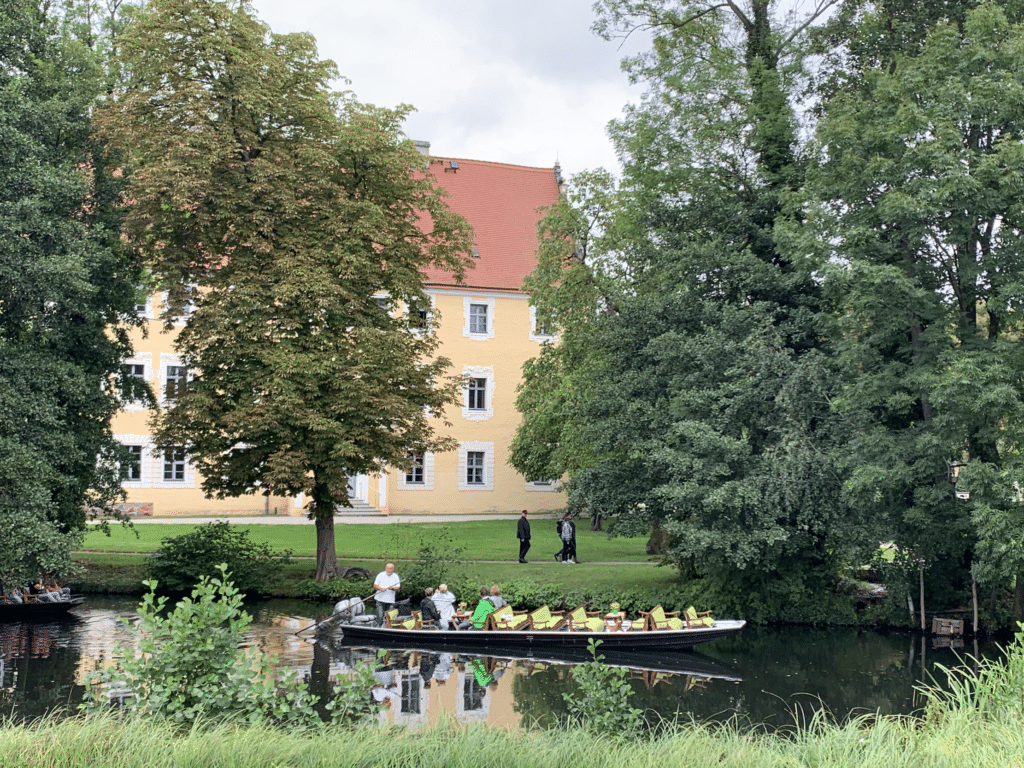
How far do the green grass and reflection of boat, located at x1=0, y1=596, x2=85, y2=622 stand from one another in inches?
140

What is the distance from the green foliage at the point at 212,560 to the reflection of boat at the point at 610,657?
5295mm

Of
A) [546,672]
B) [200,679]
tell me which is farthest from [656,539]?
[200,679]

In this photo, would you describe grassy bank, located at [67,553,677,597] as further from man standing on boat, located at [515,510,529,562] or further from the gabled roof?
the gabled roof

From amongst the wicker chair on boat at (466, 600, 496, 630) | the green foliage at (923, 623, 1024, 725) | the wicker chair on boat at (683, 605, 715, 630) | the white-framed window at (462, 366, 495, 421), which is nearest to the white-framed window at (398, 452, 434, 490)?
the white-framed window at (462, 366, 495, 421)

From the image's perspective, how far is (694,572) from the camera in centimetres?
2336

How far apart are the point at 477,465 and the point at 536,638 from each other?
21507 millimetres

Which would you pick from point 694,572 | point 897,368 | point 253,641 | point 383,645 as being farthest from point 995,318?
point 253,641

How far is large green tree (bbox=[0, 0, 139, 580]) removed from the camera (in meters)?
18.8

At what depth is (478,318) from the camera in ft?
135

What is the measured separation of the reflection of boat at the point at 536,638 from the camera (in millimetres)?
19047

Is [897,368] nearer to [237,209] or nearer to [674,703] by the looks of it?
[674,703]

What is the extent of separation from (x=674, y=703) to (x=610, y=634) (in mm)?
3883

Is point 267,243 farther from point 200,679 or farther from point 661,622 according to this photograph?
point 200,679

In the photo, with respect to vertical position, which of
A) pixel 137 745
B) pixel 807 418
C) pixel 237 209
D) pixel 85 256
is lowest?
pixel 137 745
